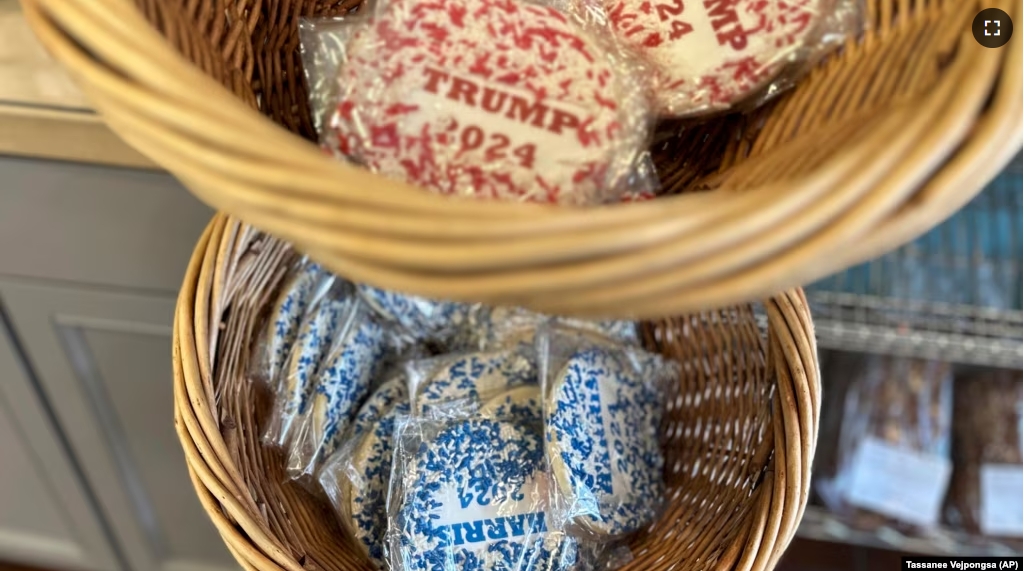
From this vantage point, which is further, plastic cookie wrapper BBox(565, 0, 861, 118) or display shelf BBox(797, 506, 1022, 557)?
display shelf BBox(797, 506, 1022, 557)

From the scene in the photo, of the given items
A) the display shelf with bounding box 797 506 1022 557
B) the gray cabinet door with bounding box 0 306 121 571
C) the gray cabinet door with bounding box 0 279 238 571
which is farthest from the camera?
the display shelf with bounding box 797 506 1022 557

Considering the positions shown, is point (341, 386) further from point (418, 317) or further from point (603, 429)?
point (603, 429)

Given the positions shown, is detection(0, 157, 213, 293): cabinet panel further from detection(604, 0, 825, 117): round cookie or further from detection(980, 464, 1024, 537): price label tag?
detection(980, 464, 1024, 537): price label tag

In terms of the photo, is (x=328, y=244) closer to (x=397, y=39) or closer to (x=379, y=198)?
(x=379, y=198)

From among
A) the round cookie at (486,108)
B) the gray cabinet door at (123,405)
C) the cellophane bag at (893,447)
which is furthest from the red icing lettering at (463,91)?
the cellophane bag at (893,447)

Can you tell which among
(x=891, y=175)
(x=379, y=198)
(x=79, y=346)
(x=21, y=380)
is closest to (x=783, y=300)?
(x=891, y=175)

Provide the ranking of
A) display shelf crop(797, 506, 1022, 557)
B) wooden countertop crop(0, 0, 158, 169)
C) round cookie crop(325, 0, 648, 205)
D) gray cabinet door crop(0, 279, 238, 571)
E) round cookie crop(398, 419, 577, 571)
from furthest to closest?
display shelf crop(797, 506, 1022, 557) < gray cabinet door crop(0, 279, 238, 571) < wooden countertop crop(0, 0, 158, 169) < round cookie crop(398, 419, 577, 571) < round cookie crop(325, 0, 648, 205)

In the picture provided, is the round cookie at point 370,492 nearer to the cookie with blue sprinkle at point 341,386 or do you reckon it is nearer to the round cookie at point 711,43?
the cookie with blue sprinkle at point 341,386

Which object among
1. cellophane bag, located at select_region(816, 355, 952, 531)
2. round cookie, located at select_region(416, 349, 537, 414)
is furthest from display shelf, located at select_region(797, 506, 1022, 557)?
round cookie, located at select_region(416, 349, 537, 414)
